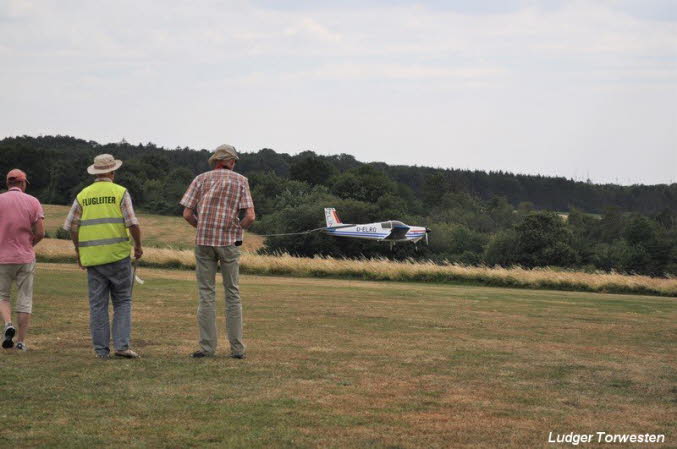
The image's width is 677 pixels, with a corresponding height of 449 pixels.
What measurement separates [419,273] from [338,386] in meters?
31.3

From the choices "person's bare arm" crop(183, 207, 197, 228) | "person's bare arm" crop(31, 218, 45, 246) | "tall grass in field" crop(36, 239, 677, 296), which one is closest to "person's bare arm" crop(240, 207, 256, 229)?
"person's bare arm" crop(183, 207, 197, 228)

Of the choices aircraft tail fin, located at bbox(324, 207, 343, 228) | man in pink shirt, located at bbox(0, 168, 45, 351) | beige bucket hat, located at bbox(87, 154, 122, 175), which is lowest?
aircraft tail fin, located at bbox(324, 207, 343, 228)

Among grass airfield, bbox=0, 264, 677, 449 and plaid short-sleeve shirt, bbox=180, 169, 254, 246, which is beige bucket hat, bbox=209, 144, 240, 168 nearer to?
plaid short-sleeve shirt, bbox=180, 169, 254, 246

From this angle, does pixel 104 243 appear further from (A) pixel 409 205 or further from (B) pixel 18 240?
(A) pixel 409 205

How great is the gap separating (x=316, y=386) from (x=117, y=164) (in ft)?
11.5

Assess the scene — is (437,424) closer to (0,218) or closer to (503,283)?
(0,218)

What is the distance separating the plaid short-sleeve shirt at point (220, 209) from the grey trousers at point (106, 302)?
0.89 metres

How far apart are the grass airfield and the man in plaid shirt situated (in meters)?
0.32

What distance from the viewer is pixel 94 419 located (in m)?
6.16

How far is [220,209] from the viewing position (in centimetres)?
938

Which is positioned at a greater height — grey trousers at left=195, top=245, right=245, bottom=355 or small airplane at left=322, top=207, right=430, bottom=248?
grey trousers at left=195, top=245, right=245, bottom=355

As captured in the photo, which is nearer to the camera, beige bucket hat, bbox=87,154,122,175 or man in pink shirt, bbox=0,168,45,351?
beige bucket hat, bbox=87,154,122,175

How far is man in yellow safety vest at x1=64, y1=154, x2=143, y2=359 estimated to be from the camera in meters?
9.17

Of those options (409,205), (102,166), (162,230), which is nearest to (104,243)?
(102,166)
